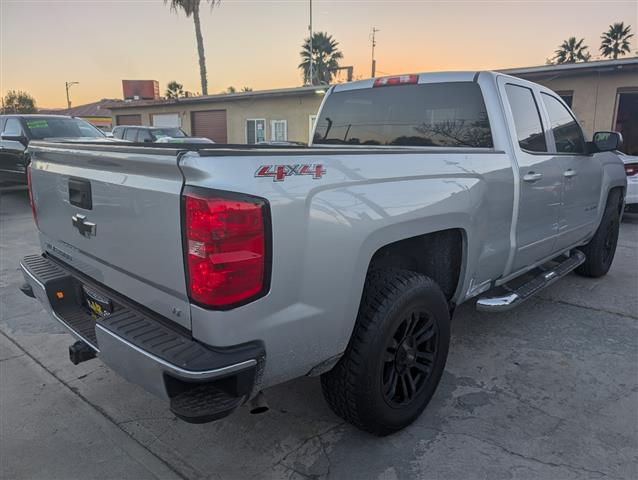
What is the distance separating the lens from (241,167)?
5.96 ft

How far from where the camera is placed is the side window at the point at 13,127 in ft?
33.1

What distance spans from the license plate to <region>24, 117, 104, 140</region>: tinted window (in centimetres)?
867

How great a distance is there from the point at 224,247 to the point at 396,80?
267cm

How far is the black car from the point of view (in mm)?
9953

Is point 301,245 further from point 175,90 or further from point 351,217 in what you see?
point 175,90

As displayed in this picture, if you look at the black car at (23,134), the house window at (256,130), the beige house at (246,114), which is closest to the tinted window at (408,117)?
the black car at (23,134)

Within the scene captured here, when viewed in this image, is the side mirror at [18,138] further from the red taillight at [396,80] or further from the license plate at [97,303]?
the license plate at [97,303]

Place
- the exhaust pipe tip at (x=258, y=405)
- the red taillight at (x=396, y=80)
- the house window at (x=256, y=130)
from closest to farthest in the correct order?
the exhaust pipe tip at (x=258, y=405) → the red taillight at (x=396, y=80) → the house window at (x=256, y=130)

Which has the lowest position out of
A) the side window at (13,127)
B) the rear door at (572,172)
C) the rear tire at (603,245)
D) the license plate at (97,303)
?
the rear tire at (603,245)

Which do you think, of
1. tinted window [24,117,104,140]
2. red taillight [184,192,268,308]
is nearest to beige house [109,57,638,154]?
tinted window [24,117,104,140]

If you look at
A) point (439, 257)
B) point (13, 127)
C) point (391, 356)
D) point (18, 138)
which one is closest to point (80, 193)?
point (391, 356)

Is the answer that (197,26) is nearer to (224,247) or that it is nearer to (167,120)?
(167,120)

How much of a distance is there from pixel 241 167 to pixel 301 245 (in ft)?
1.28

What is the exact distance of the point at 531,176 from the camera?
11.5 ft
